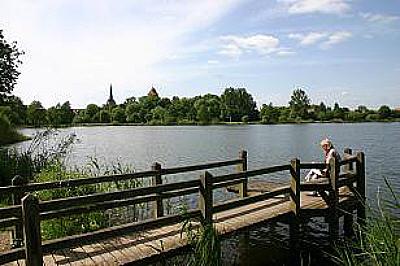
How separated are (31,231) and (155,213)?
4.02 m

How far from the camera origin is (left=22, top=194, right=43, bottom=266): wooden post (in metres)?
5.45

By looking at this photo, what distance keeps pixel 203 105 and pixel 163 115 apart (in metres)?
10.3

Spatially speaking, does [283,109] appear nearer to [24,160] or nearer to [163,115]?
[163,115]

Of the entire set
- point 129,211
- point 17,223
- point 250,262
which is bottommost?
point 250,262

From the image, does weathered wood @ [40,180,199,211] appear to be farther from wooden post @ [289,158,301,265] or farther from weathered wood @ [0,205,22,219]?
wooden post @ [289,158,301,265]

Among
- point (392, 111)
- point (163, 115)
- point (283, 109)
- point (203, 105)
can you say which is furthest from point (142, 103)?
point (392, 111)

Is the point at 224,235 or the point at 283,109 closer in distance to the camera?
the point at 224,235

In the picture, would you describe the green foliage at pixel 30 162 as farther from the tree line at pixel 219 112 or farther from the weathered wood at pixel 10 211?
the tree line at pixel 219 112

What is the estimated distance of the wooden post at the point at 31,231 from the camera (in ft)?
17.9

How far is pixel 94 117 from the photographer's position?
11462 cm

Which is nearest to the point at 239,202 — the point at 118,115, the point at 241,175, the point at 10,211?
the point at 241,175

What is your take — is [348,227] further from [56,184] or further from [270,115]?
[270,115]

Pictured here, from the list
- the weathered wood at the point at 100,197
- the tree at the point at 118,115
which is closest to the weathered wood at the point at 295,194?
the weathered wood at the point at 100,197

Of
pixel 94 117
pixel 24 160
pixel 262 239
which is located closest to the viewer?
pixel 262 239
